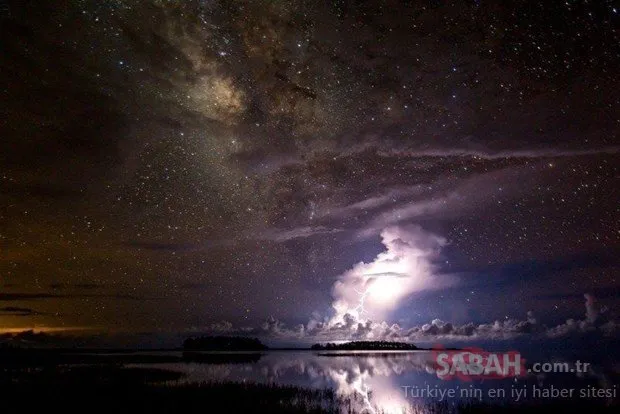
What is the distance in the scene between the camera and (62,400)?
72.4 feet

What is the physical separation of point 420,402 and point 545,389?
43.0 ft

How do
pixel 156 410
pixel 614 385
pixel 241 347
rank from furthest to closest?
1. pixel 241 347
2. pixel 614 385
3. pixel 156 410

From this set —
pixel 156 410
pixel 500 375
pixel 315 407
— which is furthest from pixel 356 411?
pixel 500 375

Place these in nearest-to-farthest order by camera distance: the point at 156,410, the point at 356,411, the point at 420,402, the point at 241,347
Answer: the point at 156,410 < the point at 356,411 < the point at 420,402 < the point at 241,347

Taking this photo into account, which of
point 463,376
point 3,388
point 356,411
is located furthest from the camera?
point 463,376

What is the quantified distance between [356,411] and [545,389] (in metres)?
18.5

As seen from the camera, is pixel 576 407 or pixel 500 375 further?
pixel 500 375

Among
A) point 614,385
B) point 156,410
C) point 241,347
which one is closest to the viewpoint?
point 156,410

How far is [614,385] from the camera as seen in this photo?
34156 mm

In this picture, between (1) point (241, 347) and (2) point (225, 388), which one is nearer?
(2) point (225, 388)

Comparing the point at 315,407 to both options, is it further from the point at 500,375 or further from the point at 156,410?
the point at 500,375

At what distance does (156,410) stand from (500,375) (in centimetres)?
3527

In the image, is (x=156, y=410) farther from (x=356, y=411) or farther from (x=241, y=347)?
(x=241, y=347)

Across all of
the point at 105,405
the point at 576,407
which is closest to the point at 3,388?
the point at 105,405
